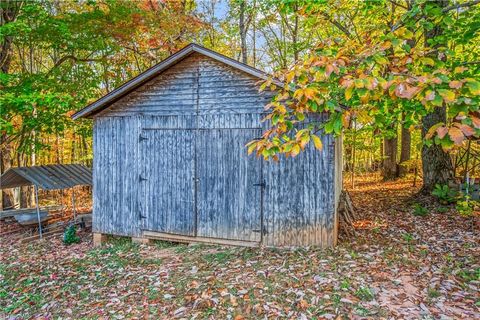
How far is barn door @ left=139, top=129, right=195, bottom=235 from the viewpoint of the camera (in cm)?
710

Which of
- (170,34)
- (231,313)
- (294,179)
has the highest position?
(170,34)

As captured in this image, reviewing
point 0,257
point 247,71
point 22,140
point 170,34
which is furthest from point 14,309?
point 170,34

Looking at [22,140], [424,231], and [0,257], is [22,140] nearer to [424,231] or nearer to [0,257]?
[0,257]

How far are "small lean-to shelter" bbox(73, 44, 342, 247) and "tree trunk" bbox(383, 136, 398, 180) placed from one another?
8780 millimetres

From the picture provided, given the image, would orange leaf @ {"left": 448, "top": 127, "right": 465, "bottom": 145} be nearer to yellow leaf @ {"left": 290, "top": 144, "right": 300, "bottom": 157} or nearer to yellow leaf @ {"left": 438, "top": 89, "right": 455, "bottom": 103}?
yellow leaf @ {"left": 438, "top": 89, "right": 455, "bottom": 103}

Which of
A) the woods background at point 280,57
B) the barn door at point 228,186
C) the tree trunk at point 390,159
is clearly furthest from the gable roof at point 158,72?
the tree trunk at point 390,159

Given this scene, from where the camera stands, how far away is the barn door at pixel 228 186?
6.65 metres

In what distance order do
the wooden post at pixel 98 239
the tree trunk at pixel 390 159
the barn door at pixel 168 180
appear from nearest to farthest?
1. the barn door at pixel 168 180
2. the wooden post at pixel 98 239
3. the tree trunk at pixel 390 159

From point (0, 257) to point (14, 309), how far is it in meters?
2.95

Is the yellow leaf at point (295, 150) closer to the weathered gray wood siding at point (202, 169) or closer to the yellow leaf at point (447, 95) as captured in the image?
the yellow leaf at point (447, 95)

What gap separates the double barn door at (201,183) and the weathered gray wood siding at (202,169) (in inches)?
0.8

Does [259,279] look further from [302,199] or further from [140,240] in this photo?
[140,240]

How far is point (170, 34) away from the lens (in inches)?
534

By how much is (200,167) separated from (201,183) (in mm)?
350
